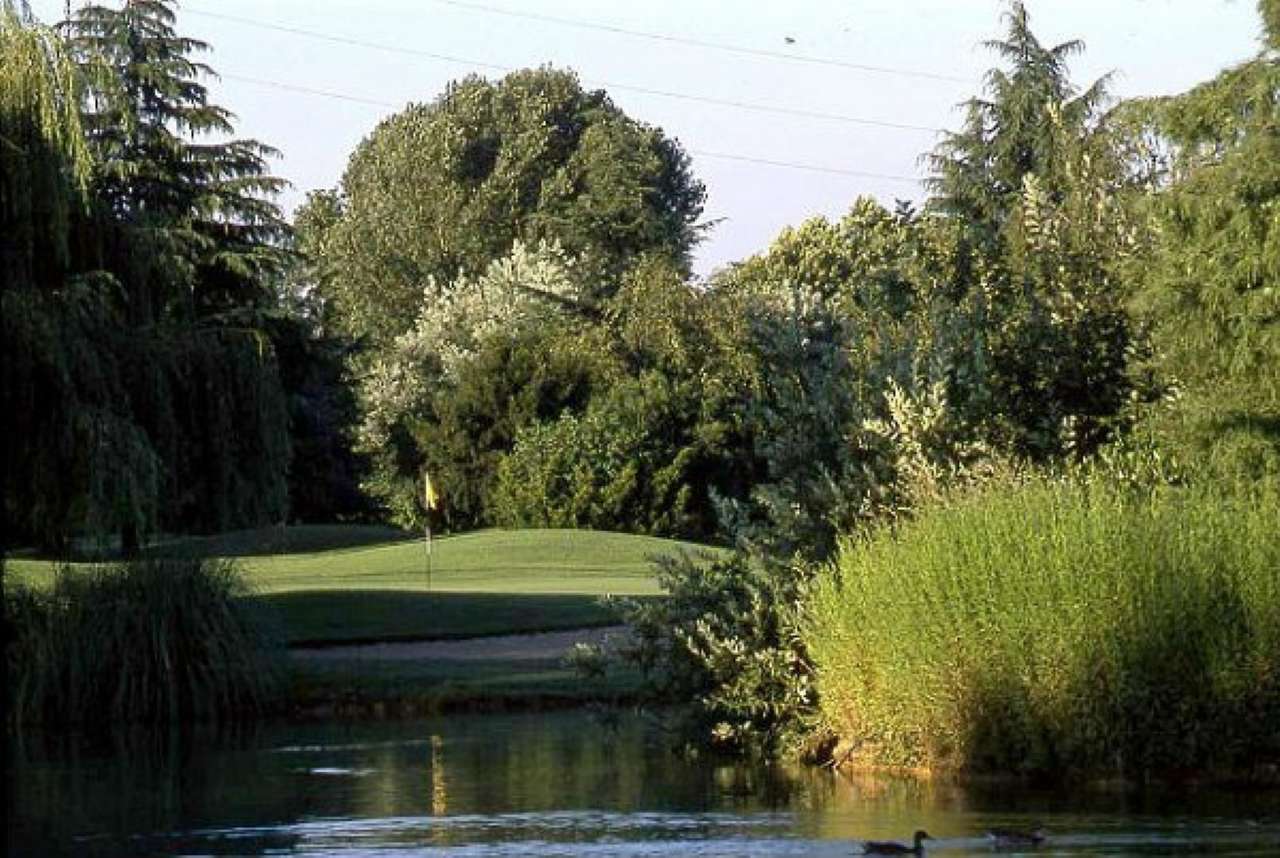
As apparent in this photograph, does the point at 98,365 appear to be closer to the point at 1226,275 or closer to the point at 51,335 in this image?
the point at 51,335

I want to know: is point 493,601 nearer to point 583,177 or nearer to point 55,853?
point 55,853

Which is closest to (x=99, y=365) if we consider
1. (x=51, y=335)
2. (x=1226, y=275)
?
(x=51, y=335)

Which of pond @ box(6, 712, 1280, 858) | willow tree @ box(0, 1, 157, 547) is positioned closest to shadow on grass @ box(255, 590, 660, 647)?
willow tree @ box(0, 1, 157, 547)

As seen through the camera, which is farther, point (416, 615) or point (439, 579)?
point (439, 579)

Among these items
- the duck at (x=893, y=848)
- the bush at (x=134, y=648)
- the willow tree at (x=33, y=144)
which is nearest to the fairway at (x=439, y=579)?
the bush at (x=134, y=648)

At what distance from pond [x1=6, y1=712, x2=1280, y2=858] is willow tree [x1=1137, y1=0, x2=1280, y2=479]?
6.89m

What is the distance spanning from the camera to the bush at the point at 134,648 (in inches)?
1025

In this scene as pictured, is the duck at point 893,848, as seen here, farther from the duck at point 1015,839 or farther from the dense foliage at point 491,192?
the dense foliage at point 491,192

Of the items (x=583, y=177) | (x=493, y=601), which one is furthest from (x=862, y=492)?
(x=583, y=177)

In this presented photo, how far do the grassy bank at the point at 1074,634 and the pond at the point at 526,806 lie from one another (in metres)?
0.48

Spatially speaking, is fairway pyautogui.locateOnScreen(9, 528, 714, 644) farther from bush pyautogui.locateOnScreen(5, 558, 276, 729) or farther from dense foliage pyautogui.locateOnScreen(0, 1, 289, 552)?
bush pyautogui.locateOnScreen(5, 558, 276, 729)

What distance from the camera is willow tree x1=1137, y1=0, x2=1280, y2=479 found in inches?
1027

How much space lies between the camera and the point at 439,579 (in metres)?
45.3

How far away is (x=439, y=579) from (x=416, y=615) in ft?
33.4
